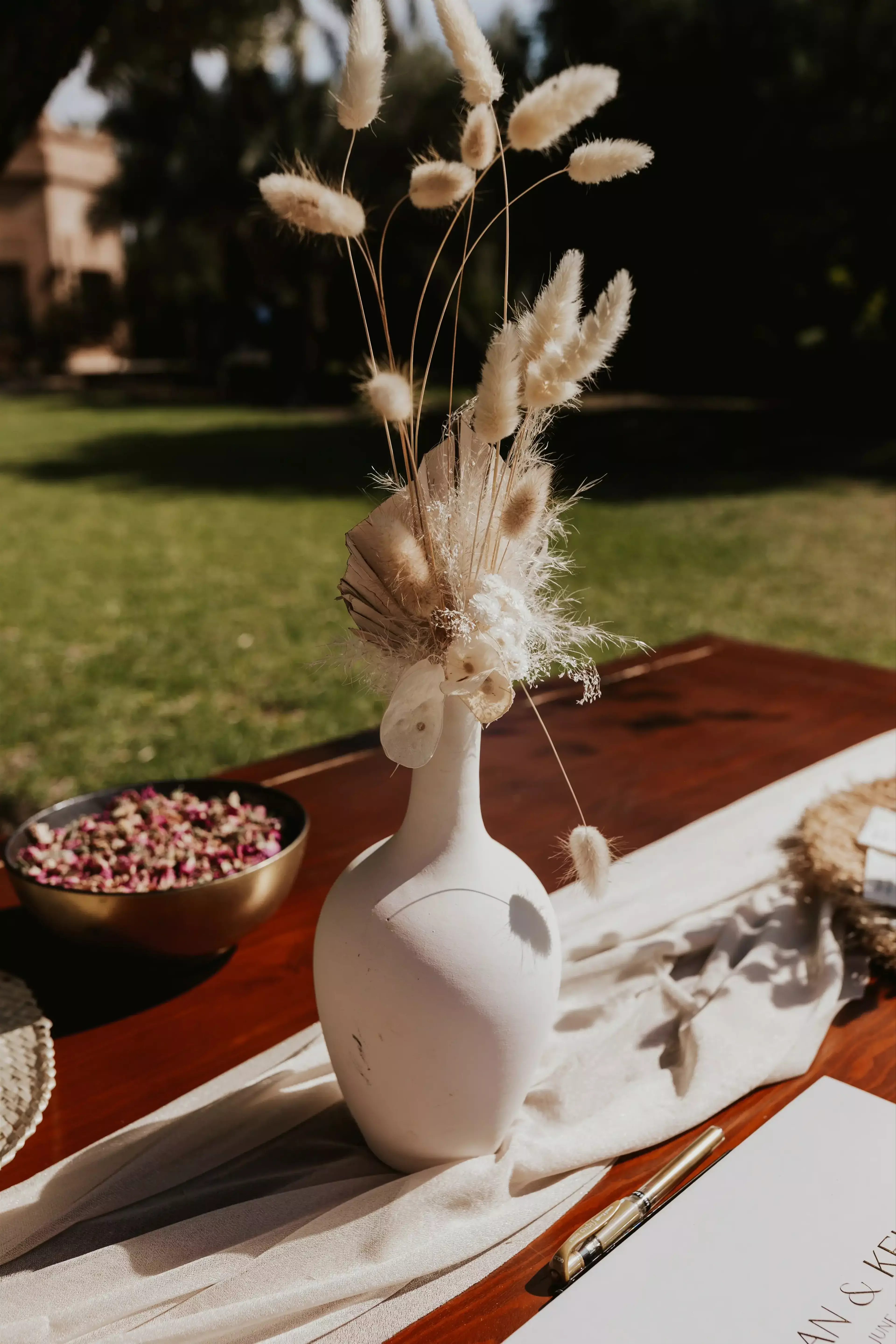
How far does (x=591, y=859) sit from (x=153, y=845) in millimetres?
562

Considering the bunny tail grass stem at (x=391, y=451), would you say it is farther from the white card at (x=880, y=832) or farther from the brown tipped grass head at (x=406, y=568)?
the white card at (x=880, y=832)

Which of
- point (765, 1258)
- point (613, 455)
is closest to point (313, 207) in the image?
point (765, 1258)

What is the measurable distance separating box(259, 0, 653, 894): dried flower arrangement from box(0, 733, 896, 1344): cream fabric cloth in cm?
25

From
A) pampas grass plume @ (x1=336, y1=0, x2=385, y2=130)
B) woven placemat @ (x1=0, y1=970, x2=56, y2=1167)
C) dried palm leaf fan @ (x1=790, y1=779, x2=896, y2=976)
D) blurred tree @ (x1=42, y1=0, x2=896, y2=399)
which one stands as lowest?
woven placemat @ (x1=0, y1=970, x2=56, y2=1167)

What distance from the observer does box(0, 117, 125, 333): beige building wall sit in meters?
23.9

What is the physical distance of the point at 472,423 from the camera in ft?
2.35

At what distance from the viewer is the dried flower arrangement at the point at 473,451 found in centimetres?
66

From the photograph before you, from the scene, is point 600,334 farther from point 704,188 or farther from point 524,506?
point 704,188

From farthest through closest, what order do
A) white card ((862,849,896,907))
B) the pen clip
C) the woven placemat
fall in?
white card ((862,849,896,907))
the woven placemat
the pen clip

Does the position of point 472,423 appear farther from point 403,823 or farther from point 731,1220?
point 731,1220

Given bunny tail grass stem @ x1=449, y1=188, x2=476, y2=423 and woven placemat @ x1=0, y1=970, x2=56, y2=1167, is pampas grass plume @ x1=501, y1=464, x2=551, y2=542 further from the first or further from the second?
woven placemat @ x1=0, y1=970, x2=56, y2=1167

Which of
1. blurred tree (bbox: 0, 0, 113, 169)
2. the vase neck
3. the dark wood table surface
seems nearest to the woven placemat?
the dark wood table surface

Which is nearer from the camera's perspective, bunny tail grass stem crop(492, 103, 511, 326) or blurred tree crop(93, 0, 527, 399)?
bunny tail grass stem crop(492, 103, 511, 326)

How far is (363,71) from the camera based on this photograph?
656 millimetres
